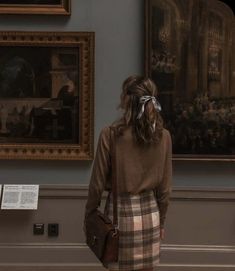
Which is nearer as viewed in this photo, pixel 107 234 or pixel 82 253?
pixel 107 234

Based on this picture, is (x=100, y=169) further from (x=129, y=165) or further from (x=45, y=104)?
(x=45, y=104)

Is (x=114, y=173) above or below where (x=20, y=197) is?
above

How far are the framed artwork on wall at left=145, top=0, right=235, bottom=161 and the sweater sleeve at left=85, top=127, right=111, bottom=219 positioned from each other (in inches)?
74.7

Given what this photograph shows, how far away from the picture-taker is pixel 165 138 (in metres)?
3.56

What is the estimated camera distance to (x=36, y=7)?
17.2 feet

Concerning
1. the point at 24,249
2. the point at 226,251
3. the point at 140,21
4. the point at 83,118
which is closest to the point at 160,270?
the point at 226,251

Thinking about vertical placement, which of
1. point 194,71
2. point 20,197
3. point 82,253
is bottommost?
point 82,253

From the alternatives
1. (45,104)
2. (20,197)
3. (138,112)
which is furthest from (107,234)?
(45,104)

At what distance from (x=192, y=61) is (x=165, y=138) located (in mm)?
1930

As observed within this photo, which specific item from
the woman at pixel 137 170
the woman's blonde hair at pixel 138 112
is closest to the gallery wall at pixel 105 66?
the woman at pixel 137 170

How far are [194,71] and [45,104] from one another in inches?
59.8

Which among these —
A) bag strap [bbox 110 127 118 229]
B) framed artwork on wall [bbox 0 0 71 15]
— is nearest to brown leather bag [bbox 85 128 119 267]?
bag strap [bbox 110 127 118 229]

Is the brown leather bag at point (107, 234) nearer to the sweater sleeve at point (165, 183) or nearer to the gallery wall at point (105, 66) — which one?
the sweater sleeve at point (165, 183)

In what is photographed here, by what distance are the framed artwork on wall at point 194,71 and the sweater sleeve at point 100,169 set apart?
1.90m
